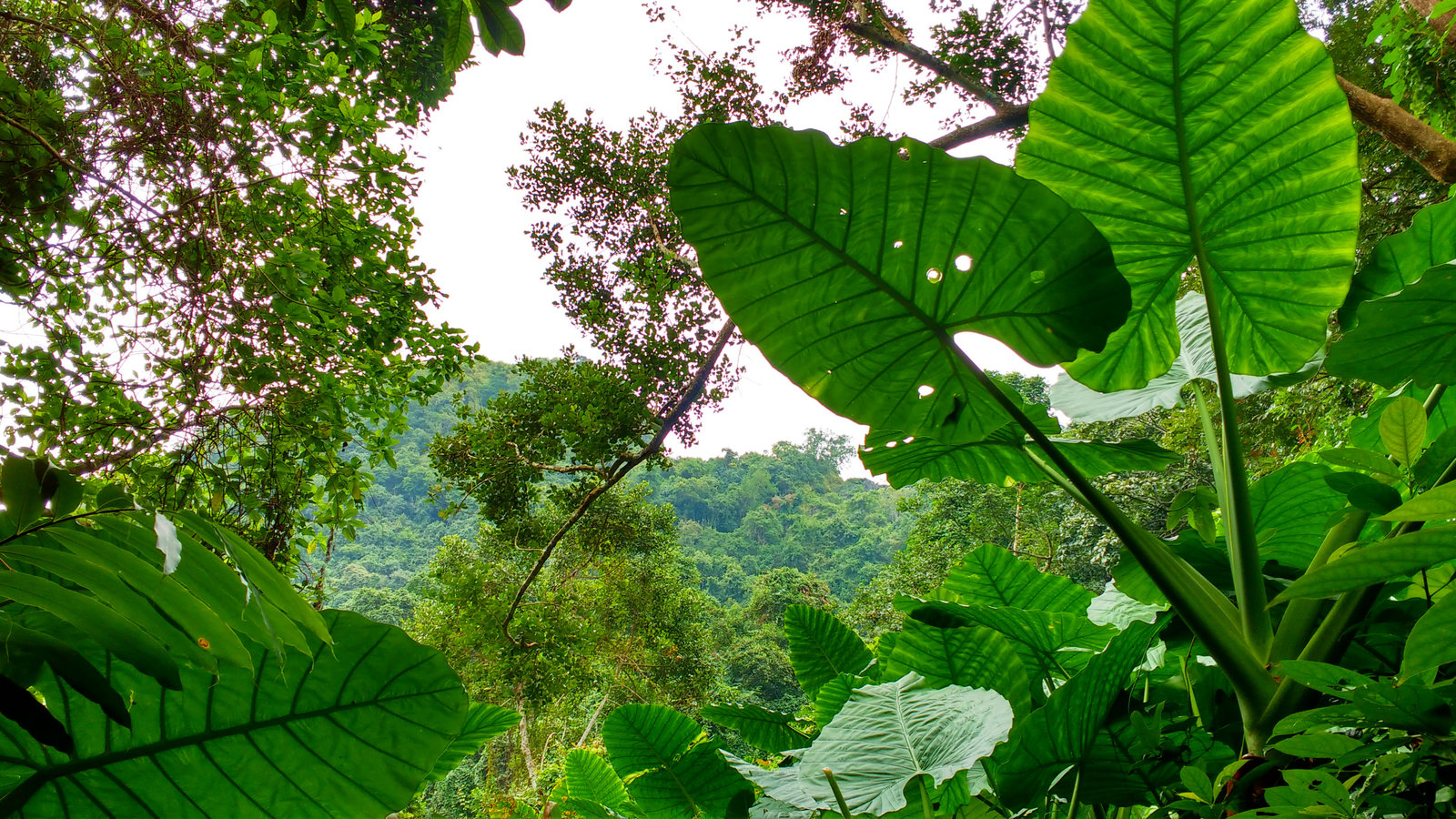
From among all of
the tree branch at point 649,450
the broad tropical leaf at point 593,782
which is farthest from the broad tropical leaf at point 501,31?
the tree branch at point 649,450

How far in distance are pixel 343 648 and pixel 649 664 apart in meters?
7.46

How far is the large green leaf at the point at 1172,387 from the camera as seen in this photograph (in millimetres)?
749

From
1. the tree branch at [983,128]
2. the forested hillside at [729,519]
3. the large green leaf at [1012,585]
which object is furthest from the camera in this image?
the forested hillside at [729,519]

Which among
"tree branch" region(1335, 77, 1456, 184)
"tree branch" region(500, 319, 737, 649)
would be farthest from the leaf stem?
"tree branch" region(1335, 77, 1456, 184)

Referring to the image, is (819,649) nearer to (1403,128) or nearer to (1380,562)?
(1380,562)

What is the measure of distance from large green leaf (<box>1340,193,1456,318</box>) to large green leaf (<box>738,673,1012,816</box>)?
1.69 ft

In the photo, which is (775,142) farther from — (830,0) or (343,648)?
(830,0)

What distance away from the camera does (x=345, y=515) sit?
7.66 feet

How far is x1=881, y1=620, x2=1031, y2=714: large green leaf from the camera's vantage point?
55cm

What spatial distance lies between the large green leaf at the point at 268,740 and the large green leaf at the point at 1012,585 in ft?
1.73

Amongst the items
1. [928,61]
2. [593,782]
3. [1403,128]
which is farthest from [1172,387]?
[928,61]

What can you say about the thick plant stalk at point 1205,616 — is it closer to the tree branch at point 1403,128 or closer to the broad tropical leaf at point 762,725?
the broad tropical leaf at point 762,725

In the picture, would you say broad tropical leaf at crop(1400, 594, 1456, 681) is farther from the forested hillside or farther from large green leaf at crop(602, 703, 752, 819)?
the forested hillside

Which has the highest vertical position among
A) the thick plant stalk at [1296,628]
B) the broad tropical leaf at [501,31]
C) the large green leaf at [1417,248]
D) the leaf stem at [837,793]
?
the broad tropical leaf at [501,31]
